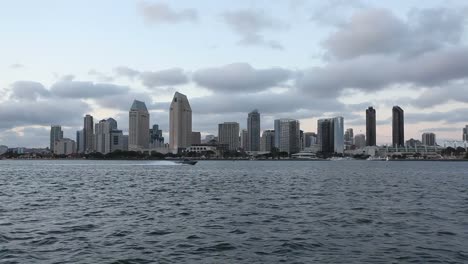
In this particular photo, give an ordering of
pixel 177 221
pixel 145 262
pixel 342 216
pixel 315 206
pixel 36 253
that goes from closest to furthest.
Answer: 1. pixel 145 262
2. pixel 36 253
3. pixel 177 221
4. pixel 342 216
5. pixel 315 206

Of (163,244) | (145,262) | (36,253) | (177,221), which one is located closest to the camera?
(145,262)

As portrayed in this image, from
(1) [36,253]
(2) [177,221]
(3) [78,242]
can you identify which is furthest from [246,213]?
(1) [36,253]

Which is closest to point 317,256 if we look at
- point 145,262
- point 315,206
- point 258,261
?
point 258,261

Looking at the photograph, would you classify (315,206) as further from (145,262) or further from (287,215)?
(145,262)

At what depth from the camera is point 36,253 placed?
24.4 m

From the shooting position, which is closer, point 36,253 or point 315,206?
point 36,253

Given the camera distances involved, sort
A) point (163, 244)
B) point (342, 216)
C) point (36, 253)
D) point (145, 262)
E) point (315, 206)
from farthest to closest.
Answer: point (315, 206), point (342, 216), point (163, 244), point (36, 253), point (145, 262)

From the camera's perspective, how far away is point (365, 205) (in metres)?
46.9

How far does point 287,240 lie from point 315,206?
18562 mm

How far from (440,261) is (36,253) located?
802 inches

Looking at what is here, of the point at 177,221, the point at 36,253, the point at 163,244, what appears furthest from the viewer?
the point at 177,221

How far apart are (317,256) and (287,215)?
1534 centimetres

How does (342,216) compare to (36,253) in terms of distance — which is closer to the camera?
(36,253)

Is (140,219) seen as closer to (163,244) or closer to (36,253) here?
(163,244)
